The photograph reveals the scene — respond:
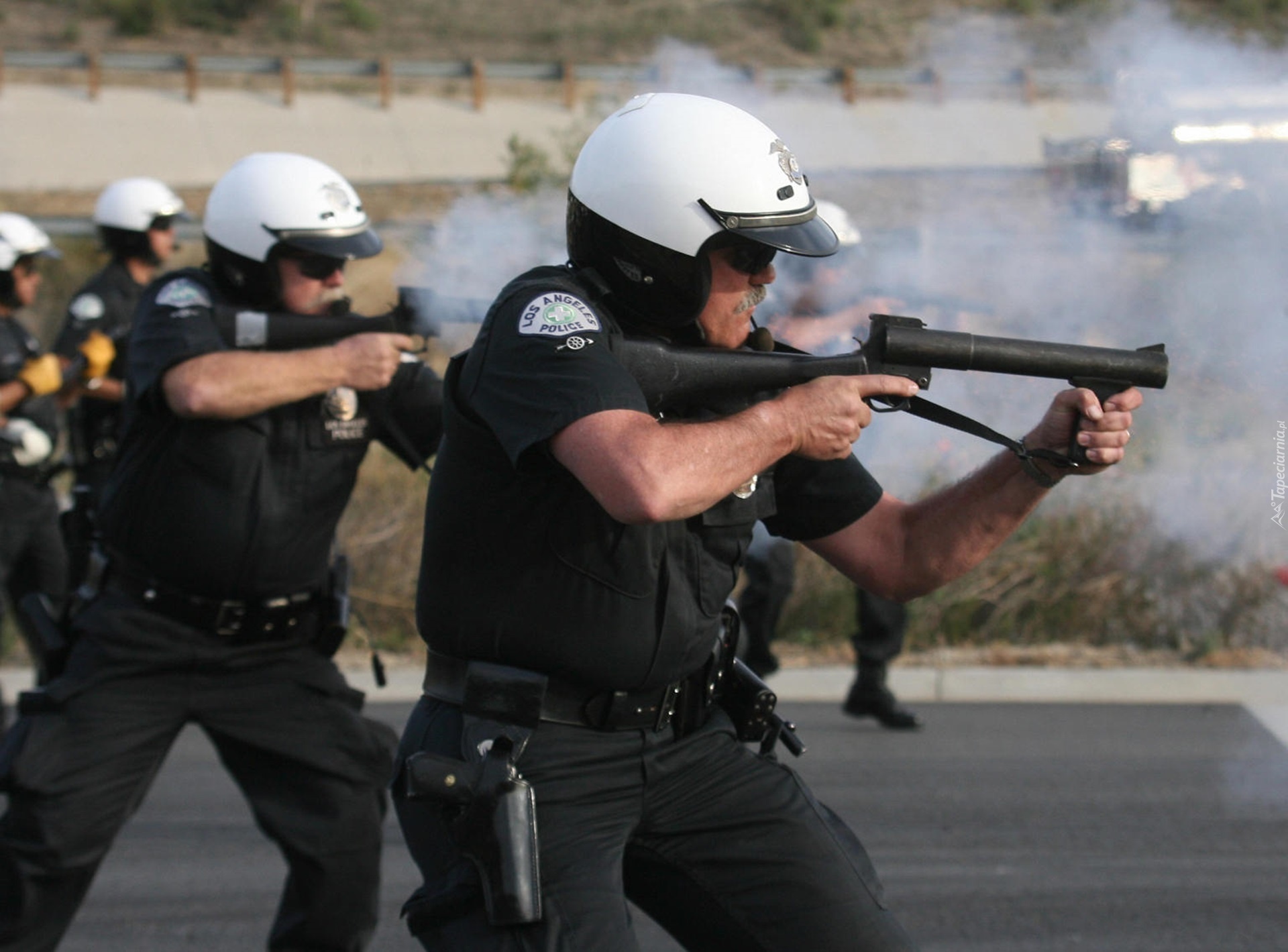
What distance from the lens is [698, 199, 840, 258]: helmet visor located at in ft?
9.36

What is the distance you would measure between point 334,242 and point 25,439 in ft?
9.82

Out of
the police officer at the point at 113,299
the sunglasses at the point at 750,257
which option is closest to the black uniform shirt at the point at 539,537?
the sunglasses at the point at 750,257

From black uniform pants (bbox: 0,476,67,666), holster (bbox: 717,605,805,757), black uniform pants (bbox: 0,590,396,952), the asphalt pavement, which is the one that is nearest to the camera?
holster (bbox: 717,605,805,757)

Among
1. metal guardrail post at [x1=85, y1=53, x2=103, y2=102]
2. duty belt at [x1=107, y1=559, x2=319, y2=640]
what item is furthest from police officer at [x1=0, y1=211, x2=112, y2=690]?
metal guardrail post at [x1=85, y1=53, x2=103, y2=102]

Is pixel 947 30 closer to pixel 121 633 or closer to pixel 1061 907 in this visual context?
pixel 1061 907

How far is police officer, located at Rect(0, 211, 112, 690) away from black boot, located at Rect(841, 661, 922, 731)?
10.7 ft

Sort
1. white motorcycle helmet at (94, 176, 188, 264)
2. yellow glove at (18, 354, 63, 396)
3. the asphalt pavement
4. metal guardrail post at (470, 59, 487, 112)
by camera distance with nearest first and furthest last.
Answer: the asphalt pavement, yellow glove at (18, 354, 63, 396), white motorcycle helmet at (94, 176, 188, 264), metal guardrail post at (470, 59, 487, 112)

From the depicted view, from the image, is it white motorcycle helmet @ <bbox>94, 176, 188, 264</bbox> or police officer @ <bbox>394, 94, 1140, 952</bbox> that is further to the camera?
white motorcycle helmet @ <bbox>94, 176, 188, 264</bbox>

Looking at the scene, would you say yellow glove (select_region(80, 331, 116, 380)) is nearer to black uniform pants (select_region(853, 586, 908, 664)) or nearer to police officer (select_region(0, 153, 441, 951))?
police officer (select_region(0, 153, 441, 951))

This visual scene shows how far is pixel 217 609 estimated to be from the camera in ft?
13.1

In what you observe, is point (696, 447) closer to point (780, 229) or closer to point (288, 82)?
point (780, 229)

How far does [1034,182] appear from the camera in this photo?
24.4 feet

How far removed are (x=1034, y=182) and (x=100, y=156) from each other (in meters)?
24.6

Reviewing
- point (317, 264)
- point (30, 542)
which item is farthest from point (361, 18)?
point (317, 264)
